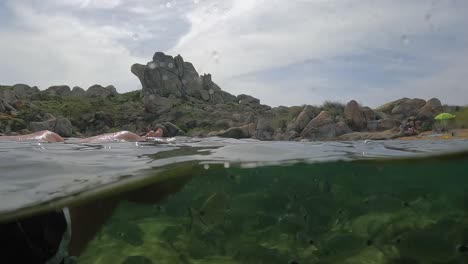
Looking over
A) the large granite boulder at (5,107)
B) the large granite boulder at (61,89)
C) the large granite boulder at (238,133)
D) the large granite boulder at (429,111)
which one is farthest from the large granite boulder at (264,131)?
Result: the large granite boulder at (61,89)

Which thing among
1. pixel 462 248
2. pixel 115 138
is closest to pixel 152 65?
pixel 115 138

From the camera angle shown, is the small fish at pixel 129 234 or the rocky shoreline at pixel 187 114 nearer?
the small fish at pixel 129 234

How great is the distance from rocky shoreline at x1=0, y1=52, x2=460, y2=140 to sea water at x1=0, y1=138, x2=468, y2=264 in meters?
24.1

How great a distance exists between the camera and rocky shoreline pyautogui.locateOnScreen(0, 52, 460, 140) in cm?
4009

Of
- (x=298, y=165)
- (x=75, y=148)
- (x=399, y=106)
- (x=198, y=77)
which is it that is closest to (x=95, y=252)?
(x=75, y=148)

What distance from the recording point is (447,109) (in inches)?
1407

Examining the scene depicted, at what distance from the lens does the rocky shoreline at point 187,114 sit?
40094 millimetres

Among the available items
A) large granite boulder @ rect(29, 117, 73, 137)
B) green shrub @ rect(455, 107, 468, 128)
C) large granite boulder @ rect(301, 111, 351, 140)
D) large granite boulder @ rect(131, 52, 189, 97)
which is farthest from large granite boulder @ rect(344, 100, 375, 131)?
large granite boulder @ rect(131, 52, 189, 97)

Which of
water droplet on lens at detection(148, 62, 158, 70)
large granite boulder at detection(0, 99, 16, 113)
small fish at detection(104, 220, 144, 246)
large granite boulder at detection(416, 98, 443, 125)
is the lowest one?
small fish at detection(104, 220, 144, 246)

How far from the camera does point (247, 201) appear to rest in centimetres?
776

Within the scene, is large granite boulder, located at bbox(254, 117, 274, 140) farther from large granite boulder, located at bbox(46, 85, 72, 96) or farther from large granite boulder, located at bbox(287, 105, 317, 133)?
large granite boulder, located at bbox(46, 85, 72, 96)

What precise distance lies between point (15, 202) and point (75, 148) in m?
2.62

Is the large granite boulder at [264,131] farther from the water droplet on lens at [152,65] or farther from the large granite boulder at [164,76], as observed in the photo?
the water droplet on lens at [152,65]

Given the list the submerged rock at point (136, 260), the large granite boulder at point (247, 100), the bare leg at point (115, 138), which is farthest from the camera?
the large granite boulder at point (247, 100)
